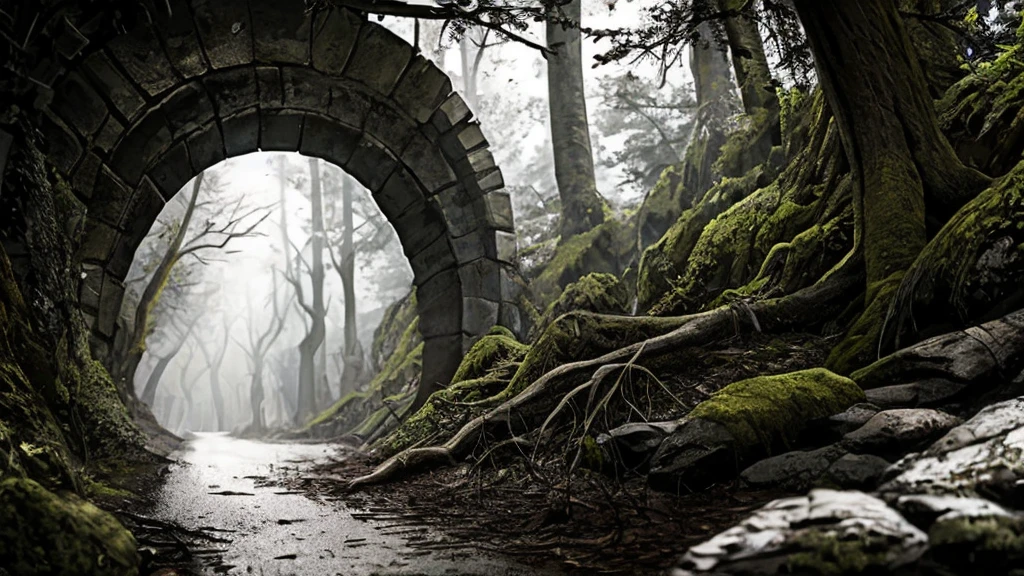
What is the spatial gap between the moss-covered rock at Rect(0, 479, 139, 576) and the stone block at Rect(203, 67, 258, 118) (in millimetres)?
5744

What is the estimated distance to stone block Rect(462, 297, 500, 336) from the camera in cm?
749

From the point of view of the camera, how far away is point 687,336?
4492 millimetres

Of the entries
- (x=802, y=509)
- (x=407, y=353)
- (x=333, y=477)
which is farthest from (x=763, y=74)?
(x=407, y=353)

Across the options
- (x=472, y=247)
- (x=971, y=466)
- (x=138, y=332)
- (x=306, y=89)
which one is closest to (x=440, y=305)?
(x=472, y=247)

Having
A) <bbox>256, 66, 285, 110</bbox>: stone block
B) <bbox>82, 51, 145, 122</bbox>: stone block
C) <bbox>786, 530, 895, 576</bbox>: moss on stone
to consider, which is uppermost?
<bbox>256, 66, 285, 110</bbox>: stone block

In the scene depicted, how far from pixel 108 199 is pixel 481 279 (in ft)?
13.6

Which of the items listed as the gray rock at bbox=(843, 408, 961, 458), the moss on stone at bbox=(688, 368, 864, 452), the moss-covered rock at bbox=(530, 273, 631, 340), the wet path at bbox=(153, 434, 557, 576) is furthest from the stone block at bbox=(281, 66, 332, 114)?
the gray rock at bbox=(843, 408, 961, 458)

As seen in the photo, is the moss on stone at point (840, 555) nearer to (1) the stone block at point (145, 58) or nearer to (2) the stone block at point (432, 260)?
(2) the stone block at point (432, 260)

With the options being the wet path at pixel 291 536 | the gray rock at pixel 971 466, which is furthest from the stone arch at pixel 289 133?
the gray rock at pixel 971 466

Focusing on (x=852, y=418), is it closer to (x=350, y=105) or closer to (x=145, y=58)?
(x=350, y=105)

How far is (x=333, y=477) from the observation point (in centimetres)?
532

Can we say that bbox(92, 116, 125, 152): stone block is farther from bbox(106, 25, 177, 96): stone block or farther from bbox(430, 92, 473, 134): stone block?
bbox(430, 92, 473, 134): stone block

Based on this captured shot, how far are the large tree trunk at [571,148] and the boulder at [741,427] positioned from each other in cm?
993

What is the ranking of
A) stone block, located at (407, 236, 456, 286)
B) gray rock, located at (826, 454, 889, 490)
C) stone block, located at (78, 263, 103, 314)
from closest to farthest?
gray rock, located at (826, 454, 889, 490), stone block, located at (78, 263, 103, 314), stone block, located at (407, 236, 456, 286)
